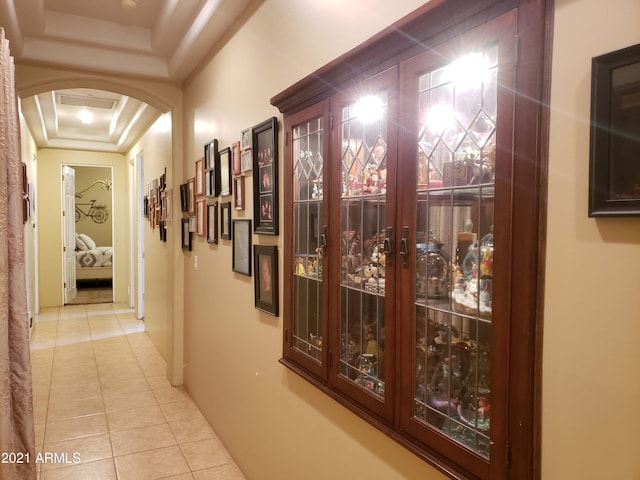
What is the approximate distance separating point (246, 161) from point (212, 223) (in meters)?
0.83

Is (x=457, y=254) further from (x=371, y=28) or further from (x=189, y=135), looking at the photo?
(x=189, y=135)

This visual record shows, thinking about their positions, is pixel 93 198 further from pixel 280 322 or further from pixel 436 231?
pixel 436 231

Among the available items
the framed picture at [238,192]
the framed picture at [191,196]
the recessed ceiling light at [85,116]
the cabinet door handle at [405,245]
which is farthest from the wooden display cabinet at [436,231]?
the recessed ceiling light at [85,116]

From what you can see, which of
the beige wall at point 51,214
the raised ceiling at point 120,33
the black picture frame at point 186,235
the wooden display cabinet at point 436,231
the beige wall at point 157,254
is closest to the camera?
the wooden display cabinet at point 436,231

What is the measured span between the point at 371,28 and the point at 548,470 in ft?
4.51

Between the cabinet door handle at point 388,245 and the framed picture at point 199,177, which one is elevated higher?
the framed picture at point 199,177

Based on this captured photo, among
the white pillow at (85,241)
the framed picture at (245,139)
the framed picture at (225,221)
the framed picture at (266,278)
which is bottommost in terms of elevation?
the white pillow at (85,241)

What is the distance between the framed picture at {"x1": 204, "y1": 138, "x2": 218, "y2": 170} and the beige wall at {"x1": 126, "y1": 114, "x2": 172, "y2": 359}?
1.03 metres

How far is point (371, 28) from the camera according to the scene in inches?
61.3

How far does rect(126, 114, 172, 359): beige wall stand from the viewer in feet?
14.6

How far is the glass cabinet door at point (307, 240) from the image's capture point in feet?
5.95

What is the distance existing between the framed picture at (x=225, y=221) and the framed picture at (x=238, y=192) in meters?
0.16

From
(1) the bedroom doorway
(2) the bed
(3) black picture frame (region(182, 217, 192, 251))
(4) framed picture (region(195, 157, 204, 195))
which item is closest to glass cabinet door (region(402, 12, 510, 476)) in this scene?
(4) framed picture (region(195, 157, 204, 195))

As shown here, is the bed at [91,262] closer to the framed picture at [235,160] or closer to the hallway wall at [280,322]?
the hallway wall at [280,322]
